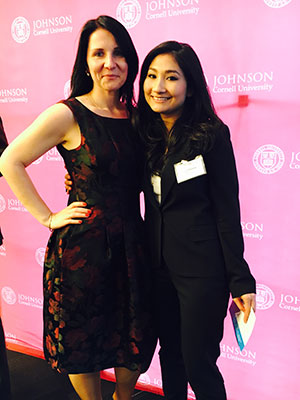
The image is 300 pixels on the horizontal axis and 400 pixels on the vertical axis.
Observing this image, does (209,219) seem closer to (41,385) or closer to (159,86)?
(159,86)

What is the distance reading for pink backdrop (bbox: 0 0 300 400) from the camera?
1.54 meters

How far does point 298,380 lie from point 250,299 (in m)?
0.97

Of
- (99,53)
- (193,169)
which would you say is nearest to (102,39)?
(99,53)

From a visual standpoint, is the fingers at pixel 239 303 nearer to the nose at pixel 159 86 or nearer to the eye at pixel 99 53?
the nose at pixel 159 86

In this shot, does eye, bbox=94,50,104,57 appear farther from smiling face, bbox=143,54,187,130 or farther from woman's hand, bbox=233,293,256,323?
woman's hand, bbox=233,293,256,323

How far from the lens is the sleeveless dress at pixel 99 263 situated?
119cm

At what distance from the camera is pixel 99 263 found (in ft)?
3.97

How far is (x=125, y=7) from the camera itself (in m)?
1.78

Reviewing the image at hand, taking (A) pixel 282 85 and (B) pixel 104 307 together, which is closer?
(B) pixel 104 307

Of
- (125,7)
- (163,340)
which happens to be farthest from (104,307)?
(125,7)

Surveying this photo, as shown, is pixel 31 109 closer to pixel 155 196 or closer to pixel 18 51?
pixel 18 51

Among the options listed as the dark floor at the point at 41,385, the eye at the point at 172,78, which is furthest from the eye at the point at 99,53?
the dark floor at the point at 41,385

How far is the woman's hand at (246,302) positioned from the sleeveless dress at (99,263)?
317 mm

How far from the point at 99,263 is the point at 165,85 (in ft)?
2.01
